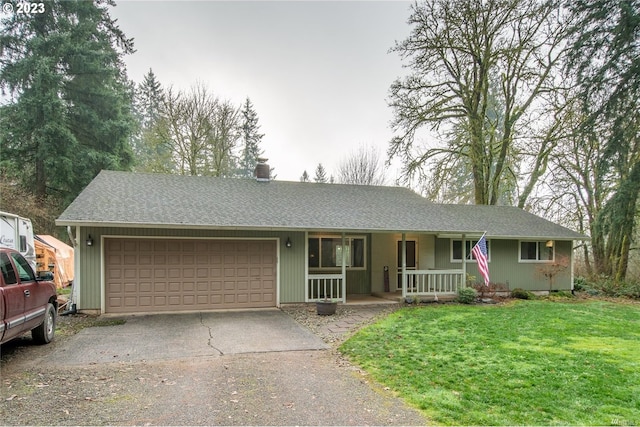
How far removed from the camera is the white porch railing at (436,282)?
39.0 feet

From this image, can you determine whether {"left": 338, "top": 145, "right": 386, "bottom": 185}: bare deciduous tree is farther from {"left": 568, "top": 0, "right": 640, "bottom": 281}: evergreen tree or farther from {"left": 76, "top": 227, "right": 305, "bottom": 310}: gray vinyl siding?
{"left": 76, "top": 227, "right": 305, "bottom": 310}: gray vinyl siding

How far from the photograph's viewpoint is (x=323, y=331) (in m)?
7.84

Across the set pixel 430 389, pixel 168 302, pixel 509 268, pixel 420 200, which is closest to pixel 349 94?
pixel 420 200

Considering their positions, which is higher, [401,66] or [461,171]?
[401,66]

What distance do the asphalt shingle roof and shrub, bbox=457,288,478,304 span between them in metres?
1.88

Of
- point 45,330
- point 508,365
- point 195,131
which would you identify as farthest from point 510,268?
point 195,131

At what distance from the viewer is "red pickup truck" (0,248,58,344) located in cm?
486

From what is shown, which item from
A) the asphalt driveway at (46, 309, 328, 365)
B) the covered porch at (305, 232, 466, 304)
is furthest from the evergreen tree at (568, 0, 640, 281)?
the asphalt driveway at (46, 309, 328, 365)

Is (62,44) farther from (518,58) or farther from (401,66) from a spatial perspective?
(518,58)

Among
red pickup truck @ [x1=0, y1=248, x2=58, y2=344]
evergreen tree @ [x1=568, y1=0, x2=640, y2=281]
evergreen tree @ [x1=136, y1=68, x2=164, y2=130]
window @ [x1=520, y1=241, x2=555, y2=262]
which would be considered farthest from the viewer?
evergreen tree @ [x1=136, y1=68, x2=164, y2=130]

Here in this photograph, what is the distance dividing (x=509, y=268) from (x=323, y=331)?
361 inches

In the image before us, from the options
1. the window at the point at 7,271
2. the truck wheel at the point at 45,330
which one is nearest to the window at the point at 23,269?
the window at the point at 7,271

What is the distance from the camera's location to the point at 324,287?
11070mm

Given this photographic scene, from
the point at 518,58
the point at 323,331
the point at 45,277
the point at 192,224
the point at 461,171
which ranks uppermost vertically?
the point at 518,58
